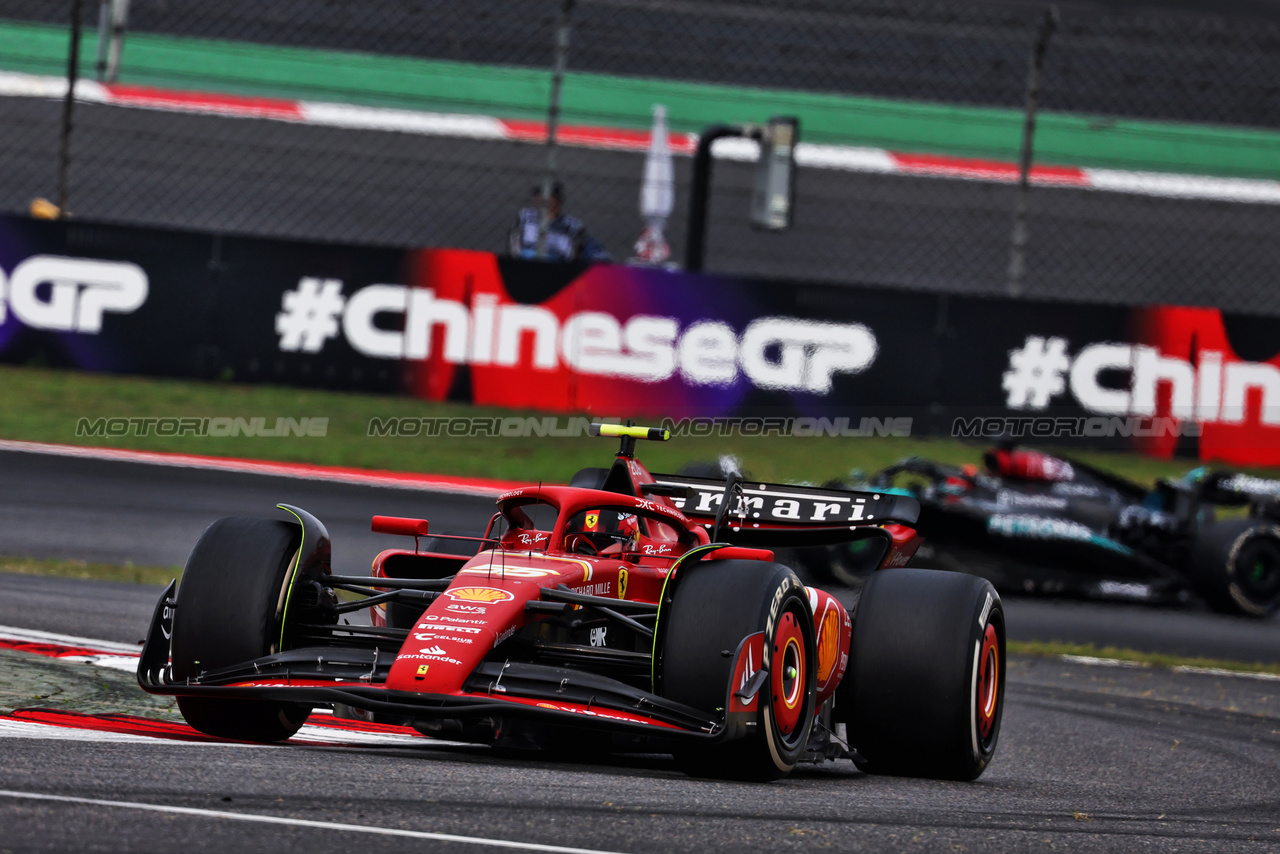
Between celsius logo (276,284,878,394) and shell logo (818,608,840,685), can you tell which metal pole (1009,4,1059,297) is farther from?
shell logo (818,608,840,685)

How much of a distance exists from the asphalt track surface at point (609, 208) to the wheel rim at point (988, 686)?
36.4 ft

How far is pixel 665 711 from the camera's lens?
4895mm

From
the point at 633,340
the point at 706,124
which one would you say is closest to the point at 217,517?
the point at 633,340

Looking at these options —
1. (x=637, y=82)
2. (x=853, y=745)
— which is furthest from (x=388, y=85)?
(x=853, y=745)

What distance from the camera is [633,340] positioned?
1357cm

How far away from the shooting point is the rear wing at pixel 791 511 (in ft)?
22.1

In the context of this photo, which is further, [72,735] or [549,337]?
[549,337]

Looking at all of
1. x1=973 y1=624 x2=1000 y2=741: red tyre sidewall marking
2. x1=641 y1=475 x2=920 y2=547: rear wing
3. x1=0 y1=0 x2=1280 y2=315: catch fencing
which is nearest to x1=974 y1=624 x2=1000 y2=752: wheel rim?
x1=973 y1=624 x2=1000 y2=741: red tyre sidewall marking

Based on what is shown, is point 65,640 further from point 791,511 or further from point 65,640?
point 791,511

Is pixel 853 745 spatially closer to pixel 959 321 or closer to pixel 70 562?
pixel 70 562

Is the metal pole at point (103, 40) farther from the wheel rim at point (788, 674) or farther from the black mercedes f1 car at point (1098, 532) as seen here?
the wheel rim at point (788, 674)

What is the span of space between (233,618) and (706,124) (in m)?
17.0

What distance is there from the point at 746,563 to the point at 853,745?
1037 mm

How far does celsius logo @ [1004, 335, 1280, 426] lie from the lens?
1384 centimetres
